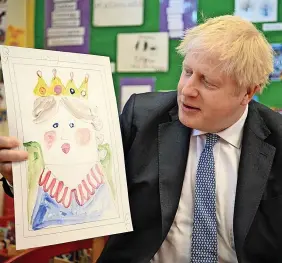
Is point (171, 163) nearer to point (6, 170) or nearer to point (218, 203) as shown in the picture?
point (218, 203)

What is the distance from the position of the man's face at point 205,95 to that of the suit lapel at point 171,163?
0.09 m

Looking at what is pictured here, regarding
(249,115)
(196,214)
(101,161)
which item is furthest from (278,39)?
(101,161)

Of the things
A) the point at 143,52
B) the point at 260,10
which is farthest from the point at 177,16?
the point at 260,10

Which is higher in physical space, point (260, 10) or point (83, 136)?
point (260, 10)

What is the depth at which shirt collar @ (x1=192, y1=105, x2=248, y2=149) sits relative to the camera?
4.12 feet

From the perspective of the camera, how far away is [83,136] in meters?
1.08

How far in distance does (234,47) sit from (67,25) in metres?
1.41

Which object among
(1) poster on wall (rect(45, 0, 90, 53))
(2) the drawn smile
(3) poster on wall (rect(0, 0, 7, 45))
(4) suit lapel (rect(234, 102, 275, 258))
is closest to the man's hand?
(2) the drawn smile

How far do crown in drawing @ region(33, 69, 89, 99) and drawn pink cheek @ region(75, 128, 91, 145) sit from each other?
9 cm

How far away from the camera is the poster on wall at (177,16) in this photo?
2148 millimetres

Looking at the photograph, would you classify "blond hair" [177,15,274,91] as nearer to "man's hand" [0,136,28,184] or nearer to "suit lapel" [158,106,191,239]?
"suit lapel" [158,106,191,239]

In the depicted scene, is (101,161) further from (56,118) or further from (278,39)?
(278,39)

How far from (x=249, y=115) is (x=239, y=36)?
0.27 meters

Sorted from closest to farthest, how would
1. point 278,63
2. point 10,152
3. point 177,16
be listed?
point 10,152
point 278,63
point 177,16
